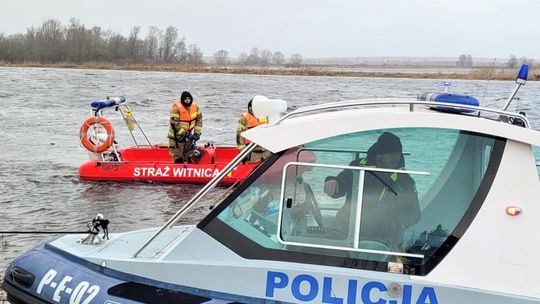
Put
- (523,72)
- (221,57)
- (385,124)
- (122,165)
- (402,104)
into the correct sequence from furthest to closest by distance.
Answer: (221,57) → (122,165) → (523,72) → (402,104) → (385,124)

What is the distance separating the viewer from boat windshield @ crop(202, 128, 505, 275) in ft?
9.66

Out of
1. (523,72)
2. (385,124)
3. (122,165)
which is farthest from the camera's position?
(122,165)

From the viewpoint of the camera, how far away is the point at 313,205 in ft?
10.3

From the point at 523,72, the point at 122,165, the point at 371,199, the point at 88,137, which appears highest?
the point at 523,72

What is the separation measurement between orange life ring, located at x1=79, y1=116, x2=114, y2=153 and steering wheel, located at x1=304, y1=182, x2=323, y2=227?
9.97 meters

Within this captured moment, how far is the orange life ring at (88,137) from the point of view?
1244cm

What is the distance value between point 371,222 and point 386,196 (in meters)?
0.15

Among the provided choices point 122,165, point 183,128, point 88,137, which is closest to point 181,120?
point 183,128

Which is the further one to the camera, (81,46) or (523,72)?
(81,46)

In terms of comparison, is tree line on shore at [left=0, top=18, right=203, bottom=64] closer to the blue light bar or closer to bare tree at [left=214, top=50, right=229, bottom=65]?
bare tree at [left=214, top=50, right=229, bottom=65]

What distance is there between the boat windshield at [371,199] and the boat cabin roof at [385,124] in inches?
1.9

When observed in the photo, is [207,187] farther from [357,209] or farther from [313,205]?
[357,209]

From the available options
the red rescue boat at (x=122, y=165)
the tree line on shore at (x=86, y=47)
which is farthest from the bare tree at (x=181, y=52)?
the red rescue boat at (x=122, y=165)

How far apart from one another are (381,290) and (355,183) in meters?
0.52
